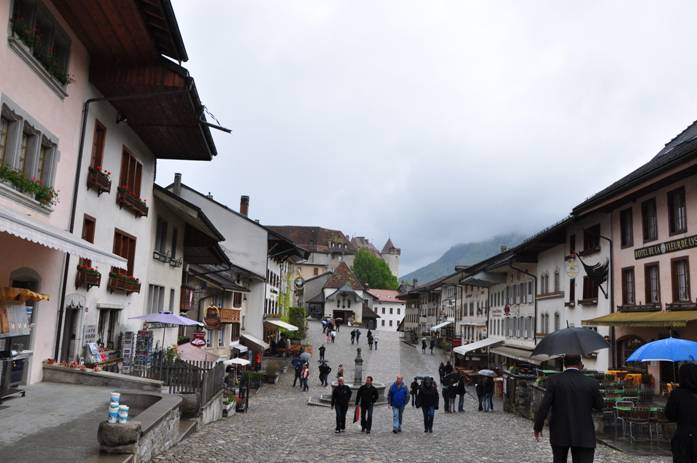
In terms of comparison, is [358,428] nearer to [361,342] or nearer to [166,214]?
[166,214]

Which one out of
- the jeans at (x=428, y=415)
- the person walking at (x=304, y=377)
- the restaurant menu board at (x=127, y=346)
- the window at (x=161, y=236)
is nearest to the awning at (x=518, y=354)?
the person walking at (x=304, y=377)

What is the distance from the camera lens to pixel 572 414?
6.76 m

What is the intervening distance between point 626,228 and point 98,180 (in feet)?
66.9

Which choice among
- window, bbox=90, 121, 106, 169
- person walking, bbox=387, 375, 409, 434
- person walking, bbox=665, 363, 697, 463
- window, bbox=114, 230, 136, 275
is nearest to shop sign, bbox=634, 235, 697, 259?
person walking, bbox=387, 375, 409, 434

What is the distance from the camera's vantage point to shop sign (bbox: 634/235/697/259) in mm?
20359

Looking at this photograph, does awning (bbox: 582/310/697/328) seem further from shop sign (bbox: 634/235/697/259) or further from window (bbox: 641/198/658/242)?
window (bbox: 641/198/658/242)

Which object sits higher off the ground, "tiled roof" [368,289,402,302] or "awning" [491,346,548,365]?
"tiled roof" [368,289,402,302]

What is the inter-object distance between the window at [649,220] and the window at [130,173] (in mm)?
18669

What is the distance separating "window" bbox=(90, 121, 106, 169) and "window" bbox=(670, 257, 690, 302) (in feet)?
61.3

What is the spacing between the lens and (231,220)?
45906 mm

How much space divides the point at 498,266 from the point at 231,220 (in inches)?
772

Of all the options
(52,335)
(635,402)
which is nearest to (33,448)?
(52,335)

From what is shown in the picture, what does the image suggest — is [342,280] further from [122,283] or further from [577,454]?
[577,454]

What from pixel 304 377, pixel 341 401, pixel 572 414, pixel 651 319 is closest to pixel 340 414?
pixel 341 401
